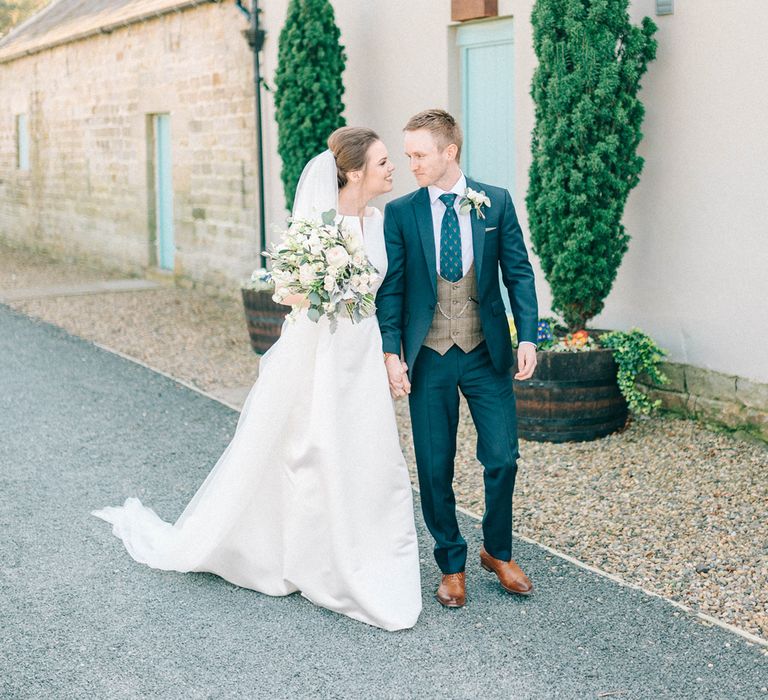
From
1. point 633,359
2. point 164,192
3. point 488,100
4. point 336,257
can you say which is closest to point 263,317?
point 488,100

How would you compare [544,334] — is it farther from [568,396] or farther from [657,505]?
[657,505]

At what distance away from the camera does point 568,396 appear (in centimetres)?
699

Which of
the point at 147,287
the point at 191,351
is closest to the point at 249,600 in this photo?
the point at 191,351

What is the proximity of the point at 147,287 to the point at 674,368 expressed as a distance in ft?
30.4

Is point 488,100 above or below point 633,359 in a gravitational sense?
above

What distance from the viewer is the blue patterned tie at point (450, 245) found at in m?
4.51

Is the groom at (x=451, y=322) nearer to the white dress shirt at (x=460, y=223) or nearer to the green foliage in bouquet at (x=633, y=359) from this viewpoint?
the white dress shirt at (x=460, y=223)

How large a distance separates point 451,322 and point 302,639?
1381mm

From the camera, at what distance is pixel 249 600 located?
460 cm

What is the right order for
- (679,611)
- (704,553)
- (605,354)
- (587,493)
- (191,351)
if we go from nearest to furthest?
(679,611)
(704,553)
(587,493)
(605,354)
(191,351)

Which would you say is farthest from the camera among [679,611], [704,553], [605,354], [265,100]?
[265,100]

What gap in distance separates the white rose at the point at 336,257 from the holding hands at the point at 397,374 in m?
0.43

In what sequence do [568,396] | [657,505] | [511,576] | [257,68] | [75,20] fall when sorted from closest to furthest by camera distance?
[511,576] → [657,505] → [568,396] → [257,68] → [75,20]

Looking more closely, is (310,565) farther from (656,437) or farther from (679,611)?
(656,437)
